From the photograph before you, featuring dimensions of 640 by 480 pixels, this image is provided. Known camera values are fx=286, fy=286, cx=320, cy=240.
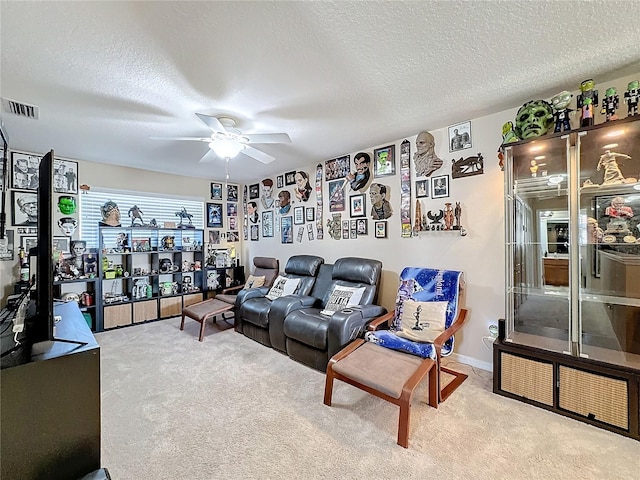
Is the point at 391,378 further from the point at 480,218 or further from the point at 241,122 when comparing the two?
the point at 241,122

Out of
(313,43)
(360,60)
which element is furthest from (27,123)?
(360,60)

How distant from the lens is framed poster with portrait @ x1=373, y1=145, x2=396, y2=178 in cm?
343

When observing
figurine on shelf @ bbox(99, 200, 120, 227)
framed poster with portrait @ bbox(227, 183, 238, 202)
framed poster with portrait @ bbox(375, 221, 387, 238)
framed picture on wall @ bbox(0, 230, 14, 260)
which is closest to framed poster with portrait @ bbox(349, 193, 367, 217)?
framed poster with portrait @ bbox(375, 221, 387, 238)

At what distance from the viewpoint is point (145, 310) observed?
4379 millimetres

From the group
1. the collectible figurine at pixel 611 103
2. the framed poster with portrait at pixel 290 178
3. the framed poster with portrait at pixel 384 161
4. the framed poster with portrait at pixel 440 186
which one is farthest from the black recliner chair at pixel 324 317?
the collectible figurine at pixel 611 103

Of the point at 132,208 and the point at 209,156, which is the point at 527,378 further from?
the point at 132,208

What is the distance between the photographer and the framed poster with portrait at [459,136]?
2.84 meters

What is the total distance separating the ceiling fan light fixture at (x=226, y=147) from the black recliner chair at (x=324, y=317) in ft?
5.71

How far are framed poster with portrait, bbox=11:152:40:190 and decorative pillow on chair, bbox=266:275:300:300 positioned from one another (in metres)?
3.20

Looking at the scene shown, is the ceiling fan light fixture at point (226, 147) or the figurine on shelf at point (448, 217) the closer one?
the ceiling fan light fixture at point (226, 147)

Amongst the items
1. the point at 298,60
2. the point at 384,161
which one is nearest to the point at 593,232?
the point at 384,161

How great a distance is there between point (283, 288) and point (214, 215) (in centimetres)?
235

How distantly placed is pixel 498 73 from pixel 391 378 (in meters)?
2.28

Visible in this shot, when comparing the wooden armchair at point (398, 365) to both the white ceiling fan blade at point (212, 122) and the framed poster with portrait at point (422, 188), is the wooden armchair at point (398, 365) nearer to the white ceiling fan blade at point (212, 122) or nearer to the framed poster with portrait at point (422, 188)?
the framed poster with portrait at point (422, 188)
